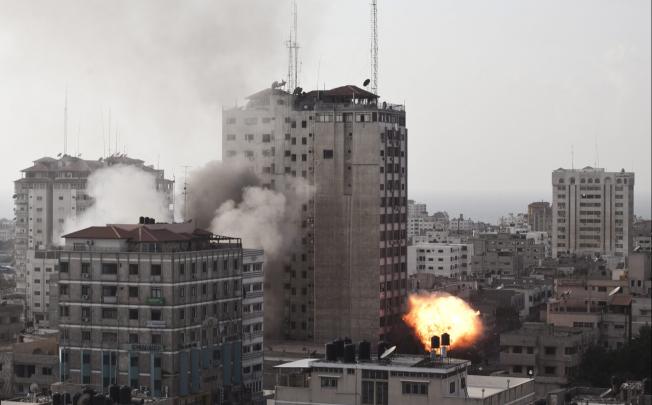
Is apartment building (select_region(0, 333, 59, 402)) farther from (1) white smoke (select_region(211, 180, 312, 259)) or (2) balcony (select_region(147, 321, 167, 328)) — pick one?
(1) white smoke (select_region(211, 180, 312, 259))

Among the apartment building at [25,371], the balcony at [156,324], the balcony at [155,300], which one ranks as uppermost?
the balcony at [155,300]


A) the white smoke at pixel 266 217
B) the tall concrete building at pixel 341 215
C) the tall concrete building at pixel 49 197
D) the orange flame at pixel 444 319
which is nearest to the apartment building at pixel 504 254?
the tall concrete building at pixel 49 197

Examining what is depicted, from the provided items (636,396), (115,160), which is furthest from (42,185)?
(636,396)

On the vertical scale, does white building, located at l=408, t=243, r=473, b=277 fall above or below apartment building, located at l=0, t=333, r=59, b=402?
above

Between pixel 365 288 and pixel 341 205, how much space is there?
5.17 metres

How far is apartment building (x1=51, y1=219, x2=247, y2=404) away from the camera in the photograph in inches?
2699

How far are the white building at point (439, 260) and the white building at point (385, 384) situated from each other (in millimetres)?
83270

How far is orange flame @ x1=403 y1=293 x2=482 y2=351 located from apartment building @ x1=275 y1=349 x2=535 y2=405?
96.2 ft

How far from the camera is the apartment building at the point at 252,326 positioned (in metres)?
74.2

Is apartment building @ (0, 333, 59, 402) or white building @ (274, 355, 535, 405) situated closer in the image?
white building @ (274, 355, 535, 405)

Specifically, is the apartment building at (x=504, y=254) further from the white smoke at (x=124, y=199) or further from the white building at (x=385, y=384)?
the white building at (x=385, y=384)

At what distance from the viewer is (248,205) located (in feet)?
314

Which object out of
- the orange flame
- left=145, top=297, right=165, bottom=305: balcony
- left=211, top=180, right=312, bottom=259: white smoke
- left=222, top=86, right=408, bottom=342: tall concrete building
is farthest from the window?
left=222, top=86, right=408, bottom=342: tall concrete building

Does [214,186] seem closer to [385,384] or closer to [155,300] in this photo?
[155,300]
